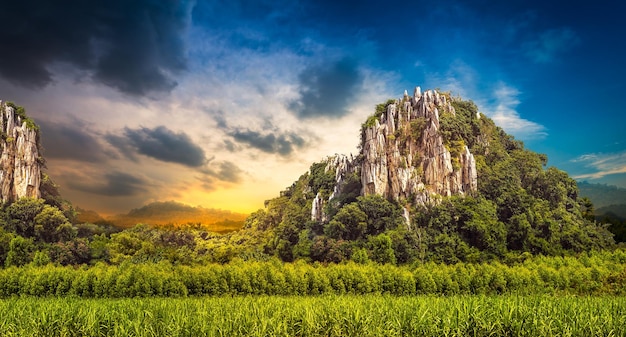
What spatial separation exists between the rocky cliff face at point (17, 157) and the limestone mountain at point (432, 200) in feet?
102

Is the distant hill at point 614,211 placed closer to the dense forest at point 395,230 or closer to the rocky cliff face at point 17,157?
the dense forest at point 395,230

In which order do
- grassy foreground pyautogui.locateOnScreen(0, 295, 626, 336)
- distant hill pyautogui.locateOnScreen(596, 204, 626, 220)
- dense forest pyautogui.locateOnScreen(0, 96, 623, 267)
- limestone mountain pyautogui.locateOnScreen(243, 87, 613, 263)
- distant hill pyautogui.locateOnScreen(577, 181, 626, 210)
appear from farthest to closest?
distant hill pyautogui.locateOnScreen(577, 181, 626, 210) < distant hill pyautogui.locateOnScreen(596, 204, 626, 220) < limestone mountain pyautogui.locateOnScreen(243, 87, 613, 263) < dense forest pyautogui.locateOnScreen(0, 96, 623, 267) < grassy foreground pyautogui.locateOnScreen(0, 295, 626, 336)

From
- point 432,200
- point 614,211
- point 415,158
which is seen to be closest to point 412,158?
point 415,158

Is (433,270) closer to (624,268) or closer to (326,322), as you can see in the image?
(624,268)

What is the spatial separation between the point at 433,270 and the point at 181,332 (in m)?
25.9

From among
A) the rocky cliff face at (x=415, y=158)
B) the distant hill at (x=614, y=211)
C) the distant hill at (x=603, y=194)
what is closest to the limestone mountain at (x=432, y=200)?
the rocky cliff face at (x=415, y=158)

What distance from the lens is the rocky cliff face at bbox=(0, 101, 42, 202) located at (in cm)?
5656

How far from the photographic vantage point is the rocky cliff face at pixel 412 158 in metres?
56.7

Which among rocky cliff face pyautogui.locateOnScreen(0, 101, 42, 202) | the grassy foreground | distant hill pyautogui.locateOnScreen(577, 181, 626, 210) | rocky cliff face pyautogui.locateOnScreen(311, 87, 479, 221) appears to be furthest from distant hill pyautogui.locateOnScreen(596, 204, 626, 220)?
rocky cliff face pyautogui.locateOnScreen(0, 101, 42, 202)

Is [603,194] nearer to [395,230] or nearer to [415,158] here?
[415,158]

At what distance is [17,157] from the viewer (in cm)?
5781

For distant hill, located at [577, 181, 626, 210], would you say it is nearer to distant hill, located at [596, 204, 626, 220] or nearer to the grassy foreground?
distant hill, located at [596, 204, 626, 220]

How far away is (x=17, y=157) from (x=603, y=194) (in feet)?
347

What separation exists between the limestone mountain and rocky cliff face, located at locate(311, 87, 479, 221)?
140mm
